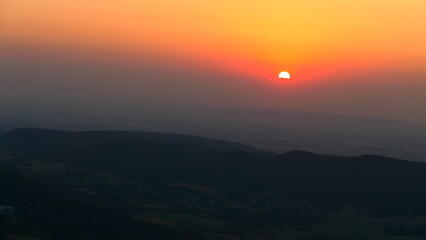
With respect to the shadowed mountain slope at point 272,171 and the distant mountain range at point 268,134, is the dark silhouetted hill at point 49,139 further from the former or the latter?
the distant mountain range at point 268,134

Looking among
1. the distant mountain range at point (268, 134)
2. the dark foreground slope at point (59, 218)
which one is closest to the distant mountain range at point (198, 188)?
the dark foreground slope at point (59, 218)

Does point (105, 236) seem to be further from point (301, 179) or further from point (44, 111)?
point (44, 111)

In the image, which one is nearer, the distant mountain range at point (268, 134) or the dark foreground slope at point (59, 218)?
the dark foreground slope at point (59, 218)

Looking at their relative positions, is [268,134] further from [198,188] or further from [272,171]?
[198,188]

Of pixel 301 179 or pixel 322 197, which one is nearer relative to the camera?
pixel 322 197

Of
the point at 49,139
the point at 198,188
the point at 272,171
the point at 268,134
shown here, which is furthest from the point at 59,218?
the point at 268,134

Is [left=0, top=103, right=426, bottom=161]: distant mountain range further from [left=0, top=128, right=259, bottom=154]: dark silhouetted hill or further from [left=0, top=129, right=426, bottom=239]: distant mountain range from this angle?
[left=0, top=129, right=426, bottom=239]: distant mountain range

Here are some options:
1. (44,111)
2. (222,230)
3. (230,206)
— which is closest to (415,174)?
(230,206)

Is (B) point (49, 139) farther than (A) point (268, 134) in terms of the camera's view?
No
